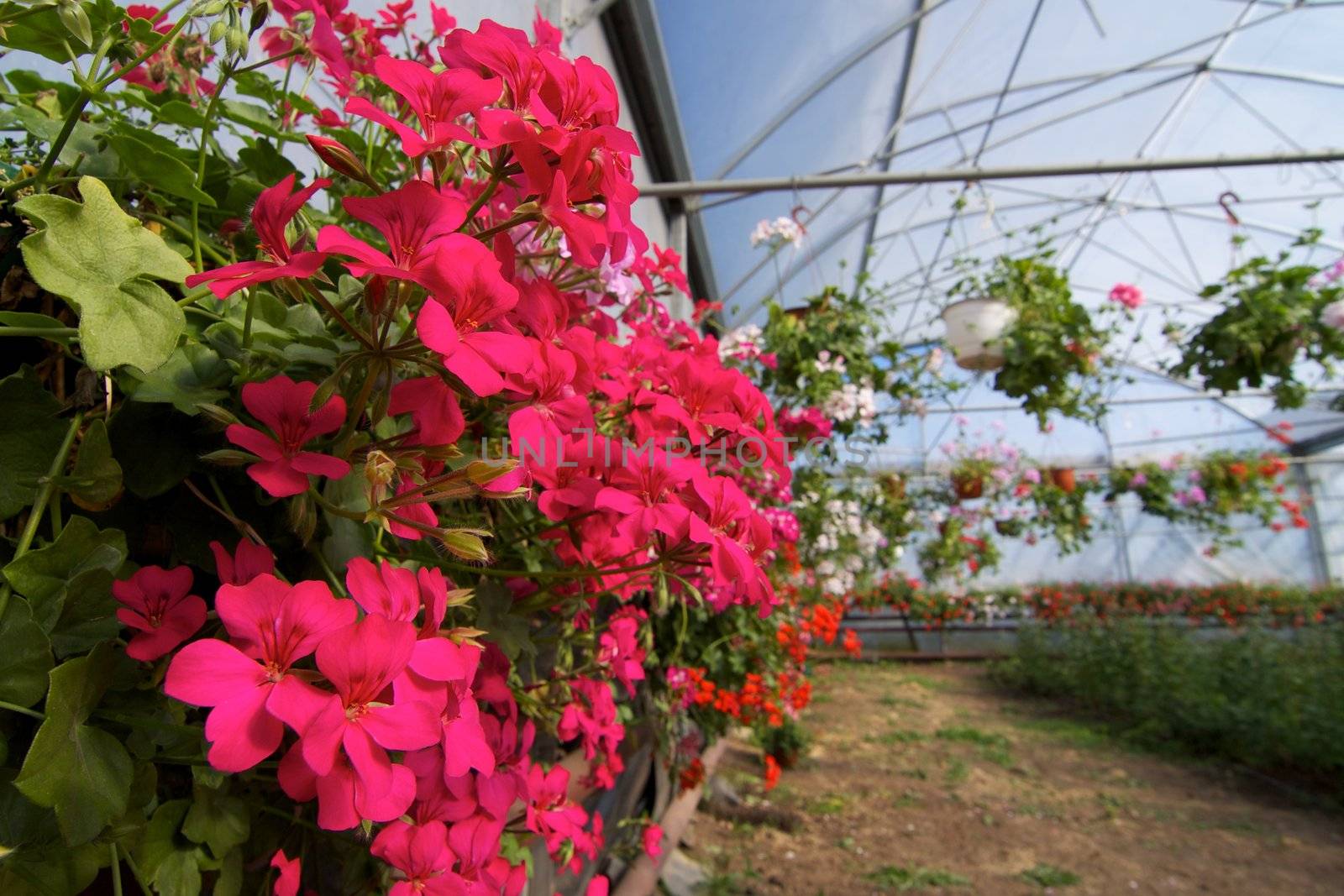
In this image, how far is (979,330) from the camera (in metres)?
3.07

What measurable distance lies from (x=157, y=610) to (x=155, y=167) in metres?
0.26

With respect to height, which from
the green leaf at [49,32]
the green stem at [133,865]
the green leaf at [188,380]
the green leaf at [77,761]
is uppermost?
the green leaf at [49,32]

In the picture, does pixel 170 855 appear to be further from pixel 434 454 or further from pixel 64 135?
pixel 64 135

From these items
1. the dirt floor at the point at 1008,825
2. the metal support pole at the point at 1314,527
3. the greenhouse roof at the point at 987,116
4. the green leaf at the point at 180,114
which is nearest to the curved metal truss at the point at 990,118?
the greenhouse roof at the point at 987,116

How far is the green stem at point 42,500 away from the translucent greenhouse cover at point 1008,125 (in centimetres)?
243

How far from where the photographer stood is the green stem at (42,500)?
0.31 meters

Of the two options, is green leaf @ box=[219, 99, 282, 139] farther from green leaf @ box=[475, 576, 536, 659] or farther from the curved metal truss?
the curved metal truss

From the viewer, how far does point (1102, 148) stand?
6102 mm

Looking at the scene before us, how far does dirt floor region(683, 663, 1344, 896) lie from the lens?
8.49ft

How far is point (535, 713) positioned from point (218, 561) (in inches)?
17.0

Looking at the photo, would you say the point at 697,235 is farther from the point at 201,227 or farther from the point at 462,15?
the point at 201,227

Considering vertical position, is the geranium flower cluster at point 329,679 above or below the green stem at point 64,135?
below

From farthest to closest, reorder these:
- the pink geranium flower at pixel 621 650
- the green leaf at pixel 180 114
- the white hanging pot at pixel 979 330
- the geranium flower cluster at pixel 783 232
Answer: the white hanging pot at pixel 979 330
the geranium flower cluster at pixel 783 232
the pink geranium flower at pixel 621 650
the green leaf at pixel 180 114

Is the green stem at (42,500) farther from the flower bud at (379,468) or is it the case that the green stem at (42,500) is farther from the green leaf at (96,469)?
the flower bud at (379,468)
